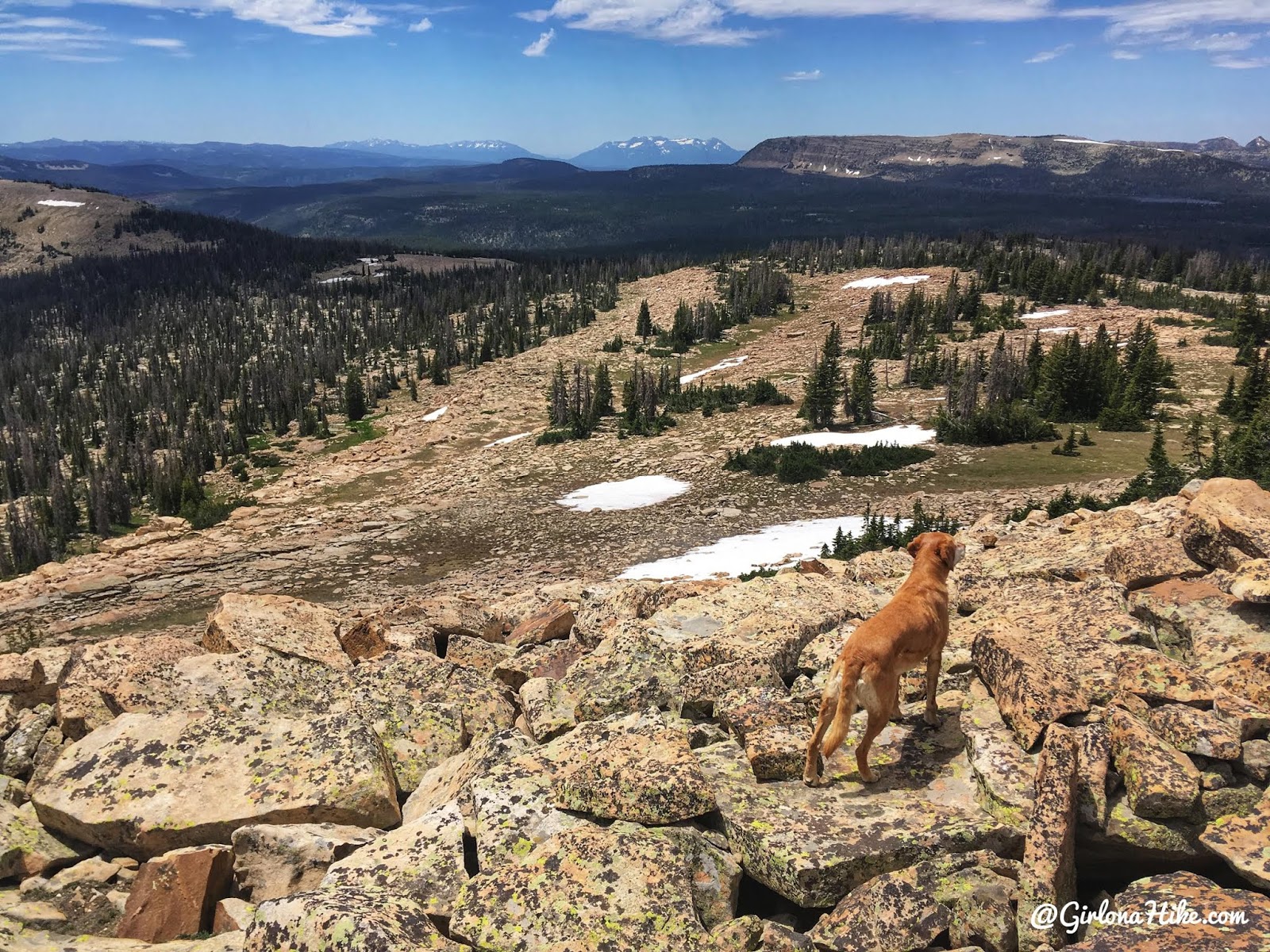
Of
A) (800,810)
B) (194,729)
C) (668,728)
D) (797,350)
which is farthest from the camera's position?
(797,350)

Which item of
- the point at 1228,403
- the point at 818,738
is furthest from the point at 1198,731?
the point at 1228,403

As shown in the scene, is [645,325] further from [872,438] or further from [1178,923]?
[1178,923]

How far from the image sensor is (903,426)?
127 ft

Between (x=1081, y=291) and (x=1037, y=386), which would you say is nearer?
(x=1037, y=386)

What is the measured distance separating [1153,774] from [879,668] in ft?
6.77

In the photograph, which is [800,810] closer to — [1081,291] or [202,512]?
[202,512]

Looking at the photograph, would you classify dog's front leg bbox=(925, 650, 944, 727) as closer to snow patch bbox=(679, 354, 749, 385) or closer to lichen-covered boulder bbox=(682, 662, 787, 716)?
lichen-covered boulder bbox=(682, 662, 787, 716)

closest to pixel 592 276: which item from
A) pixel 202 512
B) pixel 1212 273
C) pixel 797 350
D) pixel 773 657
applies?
pixel 797 350

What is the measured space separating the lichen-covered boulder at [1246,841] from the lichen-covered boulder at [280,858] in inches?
278

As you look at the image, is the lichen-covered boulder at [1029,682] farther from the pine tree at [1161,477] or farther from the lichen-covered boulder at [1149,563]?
the pine tree at [1161,477]

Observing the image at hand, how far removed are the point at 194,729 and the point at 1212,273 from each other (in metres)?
128

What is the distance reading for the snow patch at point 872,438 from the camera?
3597cm

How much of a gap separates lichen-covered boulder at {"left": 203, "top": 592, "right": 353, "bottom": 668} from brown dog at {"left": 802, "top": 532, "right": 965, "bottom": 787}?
8.31 metres

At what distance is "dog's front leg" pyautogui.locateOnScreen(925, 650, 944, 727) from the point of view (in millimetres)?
7176
